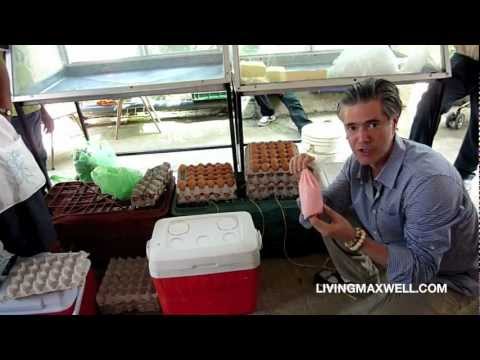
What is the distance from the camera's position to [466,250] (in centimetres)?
109

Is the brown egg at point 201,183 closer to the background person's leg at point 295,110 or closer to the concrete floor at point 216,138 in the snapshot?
the concrete floor at point 216,138

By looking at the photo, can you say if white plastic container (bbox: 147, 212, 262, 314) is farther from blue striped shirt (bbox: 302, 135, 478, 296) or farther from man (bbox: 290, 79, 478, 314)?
blue striped shirt (bbox: 302, 135, 478, 296)

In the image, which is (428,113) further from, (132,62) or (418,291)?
(132,62)

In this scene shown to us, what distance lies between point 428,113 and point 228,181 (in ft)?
4.50

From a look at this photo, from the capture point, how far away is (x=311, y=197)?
3.80ft

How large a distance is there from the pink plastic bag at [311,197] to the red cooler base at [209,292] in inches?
16.3

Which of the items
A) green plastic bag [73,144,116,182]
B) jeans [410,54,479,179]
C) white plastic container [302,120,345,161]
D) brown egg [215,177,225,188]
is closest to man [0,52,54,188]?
green plastic bag [73,144,116,182]

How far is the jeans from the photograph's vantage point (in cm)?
195

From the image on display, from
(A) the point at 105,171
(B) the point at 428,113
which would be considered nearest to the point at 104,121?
(A) the point at 105,171

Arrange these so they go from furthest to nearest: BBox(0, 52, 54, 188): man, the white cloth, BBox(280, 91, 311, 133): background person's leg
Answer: BBox(280, 91, 311, 133): background person's leg, BBox(0, 52, 54, 188): man, the white cloth

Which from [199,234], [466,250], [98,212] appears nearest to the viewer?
[466,250]

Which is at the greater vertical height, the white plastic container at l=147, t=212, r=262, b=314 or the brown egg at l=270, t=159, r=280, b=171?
the brown egg at l=270, t=159, r=280, b=171

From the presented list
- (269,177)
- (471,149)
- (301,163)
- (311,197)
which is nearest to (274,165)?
(269,177)

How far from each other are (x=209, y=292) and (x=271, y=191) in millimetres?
694
